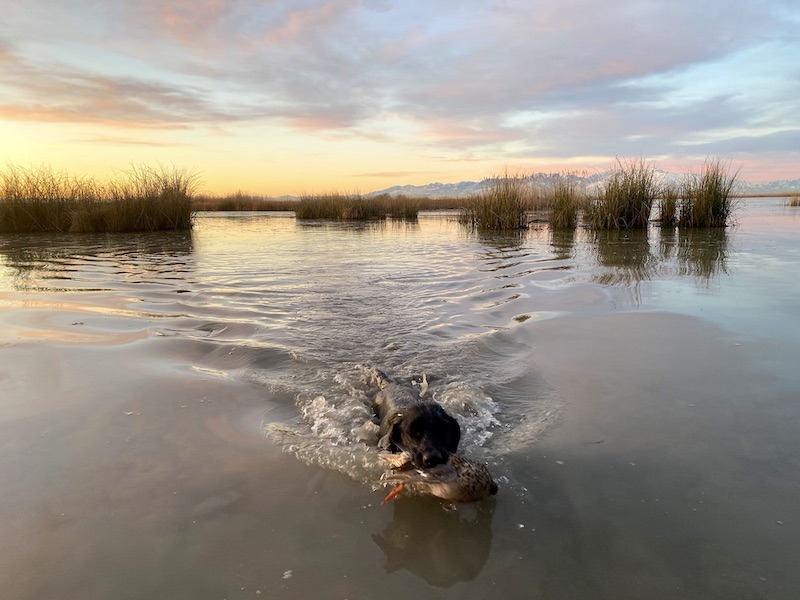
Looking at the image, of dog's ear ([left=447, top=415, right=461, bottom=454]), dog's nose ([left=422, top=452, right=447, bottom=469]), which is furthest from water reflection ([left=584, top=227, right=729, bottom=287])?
dog's nose ([left=422, top=452, right=447, bottom=469])

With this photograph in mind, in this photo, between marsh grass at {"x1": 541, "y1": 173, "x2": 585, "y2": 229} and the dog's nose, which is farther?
marsh grass at {"x1": 541, "y1": 173, "x2": 585, "y2": 229}

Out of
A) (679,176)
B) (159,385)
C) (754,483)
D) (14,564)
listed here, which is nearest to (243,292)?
(159,385)

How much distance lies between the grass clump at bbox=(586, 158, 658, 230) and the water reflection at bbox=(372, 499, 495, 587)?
48.1 ft

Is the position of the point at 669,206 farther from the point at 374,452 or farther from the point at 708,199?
the point at 374,452

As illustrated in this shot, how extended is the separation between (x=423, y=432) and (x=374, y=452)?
347mm

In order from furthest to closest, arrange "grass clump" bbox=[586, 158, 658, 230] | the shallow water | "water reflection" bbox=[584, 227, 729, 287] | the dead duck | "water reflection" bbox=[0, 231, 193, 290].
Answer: "grass clump" bbox=[586, 158, 658, 230] < "water reflection" bbox=[0, 231, 193, 290] < "water reflection" bbox=[584, 227, 729, 287] < the dead duck < the shallow water

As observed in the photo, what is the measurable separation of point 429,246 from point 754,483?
11.1m

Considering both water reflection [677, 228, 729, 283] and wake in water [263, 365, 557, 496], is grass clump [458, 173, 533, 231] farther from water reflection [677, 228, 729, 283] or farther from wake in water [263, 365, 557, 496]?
wake in water [263, 365, 557, 496]

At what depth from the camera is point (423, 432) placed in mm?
2432

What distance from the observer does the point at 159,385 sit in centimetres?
345

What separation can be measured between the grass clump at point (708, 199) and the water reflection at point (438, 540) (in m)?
15.1

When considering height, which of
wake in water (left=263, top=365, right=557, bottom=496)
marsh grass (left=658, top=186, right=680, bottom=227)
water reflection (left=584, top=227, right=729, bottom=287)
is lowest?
wake in water (left=263, top=365, right=557, bottom=496)

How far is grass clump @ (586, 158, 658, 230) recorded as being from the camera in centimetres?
1466

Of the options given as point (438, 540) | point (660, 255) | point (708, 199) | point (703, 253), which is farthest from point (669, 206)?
point (438, 540)
